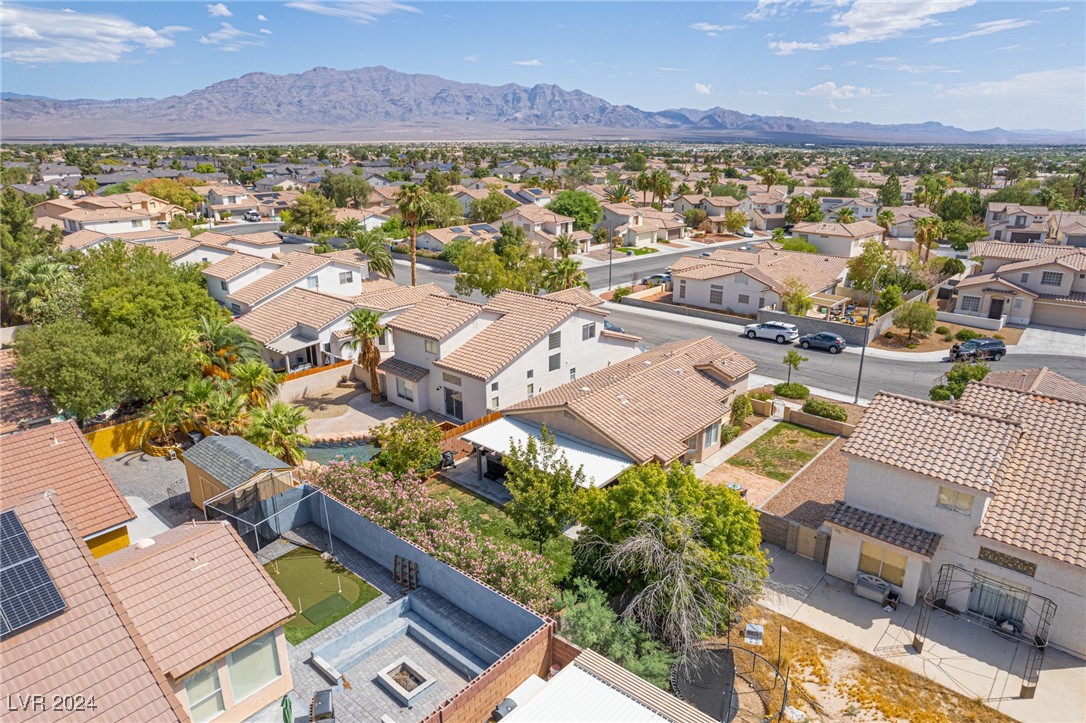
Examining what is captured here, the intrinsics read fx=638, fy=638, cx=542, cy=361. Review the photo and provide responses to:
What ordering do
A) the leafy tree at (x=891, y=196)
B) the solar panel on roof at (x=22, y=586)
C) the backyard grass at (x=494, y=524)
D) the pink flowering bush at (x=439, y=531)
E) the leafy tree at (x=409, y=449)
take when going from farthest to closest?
the leafy tree at (x=891, y=196) → the leafy tree at (x=409, y=449) → the backyard grass at (x=494, y=524) → the pink flowering bush at (x=439, y=531) → the solar panel on roof at (x=22, y=586)

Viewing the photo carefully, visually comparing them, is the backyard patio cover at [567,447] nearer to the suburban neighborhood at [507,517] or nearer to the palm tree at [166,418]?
the suburban neighborhood at [507,517]

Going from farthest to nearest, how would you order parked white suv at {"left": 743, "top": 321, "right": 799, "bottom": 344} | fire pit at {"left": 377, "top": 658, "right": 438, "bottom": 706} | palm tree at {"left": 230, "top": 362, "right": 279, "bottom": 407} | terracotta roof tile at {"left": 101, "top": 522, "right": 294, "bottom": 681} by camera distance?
1. parked white suv at {"left": 743, "top": 321, "right": 799, "bottom": 344}
2. palm tree at {"left": 230, "top": 362, "right": 279, "bottom": 407}
3. fire pit at {"left": 377, "top": 658, "right": 438, "bottom": 706}
4. terracotta roof tile at {"left": 101, "top": 522, "right": 294, "bottom": 681}

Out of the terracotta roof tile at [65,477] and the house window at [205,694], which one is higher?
the terracotta roof tile at [65,477]

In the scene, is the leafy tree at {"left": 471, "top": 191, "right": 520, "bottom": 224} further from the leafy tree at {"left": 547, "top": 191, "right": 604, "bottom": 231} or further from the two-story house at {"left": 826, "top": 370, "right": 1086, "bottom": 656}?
the two-story house at {"left": 826, "top": 370, "right": 1086, "bottom": 656}

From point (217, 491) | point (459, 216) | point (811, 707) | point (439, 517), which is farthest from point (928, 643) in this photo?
point (459, 216)

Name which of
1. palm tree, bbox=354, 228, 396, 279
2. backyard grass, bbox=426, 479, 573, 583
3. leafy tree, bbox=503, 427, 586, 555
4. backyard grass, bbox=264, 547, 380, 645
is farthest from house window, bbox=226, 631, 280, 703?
palm tree, bbox=354, 228, 396, 279

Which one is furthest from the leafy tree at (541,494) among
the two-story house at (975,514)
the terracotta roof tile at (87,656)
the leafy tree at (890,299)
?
the leafy tree at (890,299)

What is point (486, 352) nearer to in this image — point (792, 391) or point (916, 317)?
point (792, 391)
